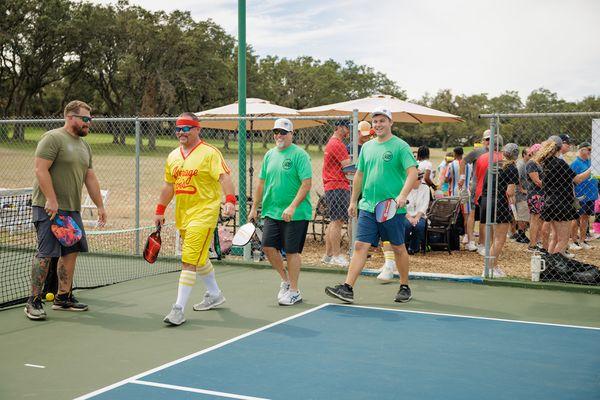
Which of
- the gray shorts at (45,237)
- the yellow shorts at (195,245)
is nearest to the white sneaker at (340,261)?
the yellow shorts at (195,245)

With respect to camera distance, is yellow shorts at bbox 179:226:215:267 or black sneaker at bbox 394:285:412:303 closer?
yellow shorts at bbox 179:226:215:267

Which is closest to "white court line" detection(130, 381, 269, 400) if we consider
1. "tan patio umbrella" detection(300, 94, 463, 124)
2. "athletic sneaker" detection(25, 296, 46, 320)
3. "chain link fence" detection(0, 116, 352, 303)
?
"athletic sneaker" detection(25, 296, 46, 320)

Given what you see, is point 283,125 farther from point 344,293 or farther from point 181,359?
point 181,359

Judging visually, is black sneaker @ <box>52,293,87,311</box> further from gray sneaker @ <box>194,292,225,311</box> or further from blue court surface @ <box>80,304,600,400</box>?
blue court surface @ <box>80,304,600,400</box>

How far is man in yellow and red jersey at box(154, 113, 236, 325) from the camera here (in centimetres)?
708

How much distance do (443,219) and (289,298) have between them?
487 cm

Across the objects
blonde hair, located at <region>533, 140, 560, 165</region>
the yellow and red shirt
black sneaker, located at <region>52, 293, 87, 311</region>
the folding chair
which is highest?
blonde hair, located at <region>533, 140, 560, 165</region>

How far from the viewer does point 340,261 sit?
422 inches

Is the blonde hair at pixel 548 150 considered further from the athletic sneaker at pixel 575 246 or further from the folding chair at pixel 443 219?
the athletic sneaker at pixel 575 246

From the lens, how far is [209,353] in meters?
6.06

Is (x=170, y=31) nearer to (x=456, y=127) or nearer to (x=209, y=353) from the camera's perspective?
(x=456, y=127)

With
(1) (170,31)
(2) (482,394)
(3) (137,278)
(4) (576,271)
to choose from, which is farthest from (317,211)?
(1) (170,31)

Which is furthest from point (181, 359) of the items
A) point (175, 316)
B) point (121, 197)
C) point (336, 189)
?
point (121, 197)

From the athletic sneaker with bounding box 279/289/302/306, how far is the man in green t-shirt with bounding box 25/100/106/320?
Result: 2.31m
